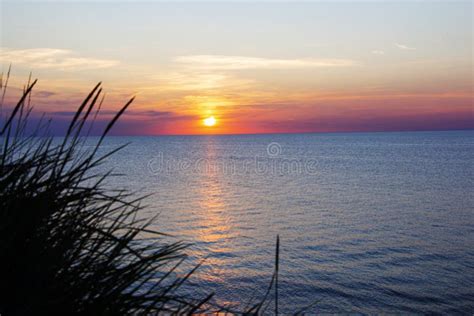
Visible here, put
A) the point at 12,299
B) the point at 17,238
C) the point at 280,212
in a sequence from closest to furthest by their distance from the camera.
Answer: the point at 12,299 < the point at 17,238 < the point at 280,212

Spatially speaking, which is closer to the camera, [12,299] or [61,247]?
[12,299]

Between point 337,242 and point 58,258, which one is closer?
point 58,258

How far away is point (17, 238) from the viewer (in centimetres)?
128

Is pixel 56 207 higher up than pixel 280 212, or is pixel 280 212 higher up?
pixel 56 207

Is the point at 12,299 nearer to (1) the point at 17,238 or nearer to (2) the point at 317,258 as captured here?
(1) the point at 17,238

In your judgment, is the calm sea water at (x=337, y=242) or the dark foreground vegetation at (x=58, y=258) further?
the calm sea water at (x=337, y=242)

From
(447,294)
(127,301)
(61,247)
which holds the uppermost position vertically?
(61,247)

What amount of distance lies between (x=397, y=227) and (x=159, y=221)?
14.8 meters

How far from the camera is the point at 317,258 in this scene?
20844 mm

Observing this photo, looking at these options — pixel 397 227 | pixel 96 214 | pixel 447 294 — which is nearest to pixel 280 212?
pixel 397 227

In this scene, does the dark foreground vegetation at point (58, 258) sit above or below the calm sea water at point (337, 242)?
above

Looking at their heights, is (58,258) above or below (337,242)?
above

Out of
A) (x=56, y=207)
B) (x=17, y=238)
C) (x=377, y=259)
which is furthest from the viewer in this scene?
(x=377, y=259)

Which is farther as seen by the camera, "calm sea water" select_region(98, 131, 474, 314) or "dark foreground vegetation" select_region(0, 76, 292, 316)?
"calm sea water" select_region(98, 131, 474, 314)
